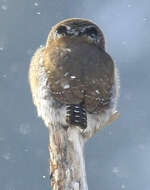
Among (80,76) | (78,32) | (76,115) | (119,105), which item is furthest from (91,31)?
(119,105)

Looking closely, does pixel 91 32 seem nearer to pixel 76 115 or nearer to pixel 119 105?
pixel 76 115

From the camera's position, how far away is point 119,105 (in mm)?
27250

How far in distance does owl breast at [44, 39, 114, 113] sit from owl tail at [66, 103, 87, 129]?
0.15 feet

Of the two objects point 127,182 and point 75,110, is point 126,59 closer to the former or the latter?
point 127,182

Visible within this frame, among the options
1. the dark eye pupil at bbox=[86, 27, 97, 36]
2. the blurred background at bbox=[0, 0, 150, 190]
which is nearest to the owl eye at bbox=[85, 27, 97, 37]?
the dark eye pupil at bbox=[86, 27, 97, 36]

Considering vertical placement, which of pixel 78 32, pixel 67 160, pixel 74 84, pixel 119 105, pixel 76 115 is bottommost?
pixel 67 160

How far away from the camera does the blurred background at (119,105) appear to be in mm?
20672

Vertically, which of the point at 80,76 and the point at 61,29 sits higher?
the point at 61,29

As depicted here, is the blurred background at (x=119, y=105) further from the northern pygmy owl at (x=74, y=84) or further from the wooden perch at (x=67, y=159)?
the wooden perch at (x=67, y=159)

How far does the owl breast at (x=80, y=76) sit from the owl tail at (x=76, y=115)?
0.05 metres

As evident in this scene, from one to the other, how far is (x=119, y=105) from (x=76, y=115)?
2147cm

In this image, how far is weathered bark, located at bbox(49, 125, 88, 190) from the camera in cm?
525

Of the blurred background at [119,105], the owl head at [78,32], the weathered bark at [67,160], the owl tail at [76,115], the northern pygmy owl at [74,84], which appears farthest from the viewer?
the blurred background at [119,105]

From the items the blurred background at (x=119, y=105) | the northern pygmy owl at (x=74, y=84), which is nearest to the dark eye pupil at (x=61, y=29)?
the northern pygmy owl at (x=74, y=84)
